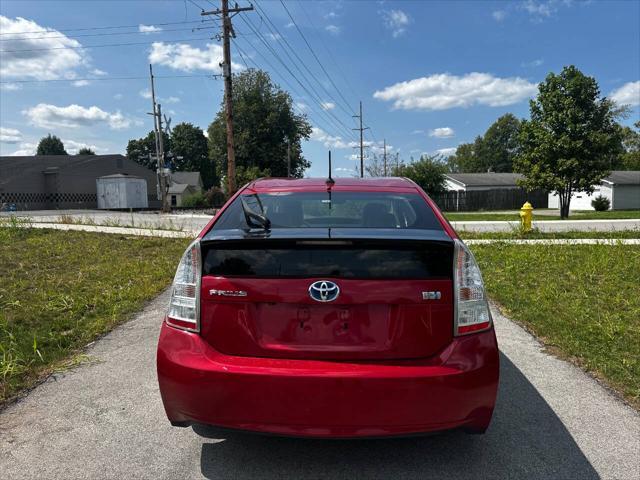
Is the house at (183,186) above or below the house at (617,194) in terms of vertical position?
above

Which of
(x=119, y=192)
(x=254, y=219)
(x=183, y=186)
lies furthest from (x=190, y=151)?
(x=254, y=219)

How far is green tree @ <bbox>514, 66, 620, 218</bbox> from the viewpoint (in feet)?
84.9

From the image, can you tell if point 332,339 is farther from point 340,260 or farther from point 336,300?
point 340,260

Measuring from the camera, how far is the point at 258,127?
56.3m

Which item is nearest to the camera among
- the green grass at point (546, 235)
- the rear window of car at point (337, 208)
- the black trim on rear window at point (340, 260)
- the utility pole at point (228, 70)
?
the black trim on rear window at point (340, 260)

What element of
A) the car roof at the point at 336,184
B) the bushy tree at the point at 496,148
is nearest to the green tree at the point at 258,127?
the car roof at the point at 336,184

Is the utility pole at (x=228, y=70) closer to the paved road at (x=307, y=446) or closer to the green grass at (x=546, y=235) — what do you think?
the green grass at (x=546, y=235)

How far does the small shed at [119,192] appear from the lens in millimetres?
48906

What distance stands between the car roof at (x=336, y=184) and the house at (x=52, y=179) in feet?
167

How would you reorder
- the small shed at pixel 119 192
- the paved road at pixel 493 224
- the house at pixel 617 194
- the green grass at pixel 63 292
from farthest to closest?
the small shed at pixel 119 192
the house at pixel 617 194
the paved road at pixel 493 224
the green grass at pixel 63 292

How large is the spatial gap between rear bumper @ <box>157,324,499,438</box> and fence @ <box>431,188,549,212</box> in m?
42.5

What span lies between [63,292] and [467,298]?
6.15 metres

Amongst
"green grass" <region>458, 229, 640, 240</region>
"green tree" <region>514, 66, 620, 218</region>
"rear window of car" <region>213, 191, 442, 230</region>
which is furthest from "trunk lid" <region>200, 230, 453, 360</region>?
"green tree" <region>514, 66, 620, 218</region>

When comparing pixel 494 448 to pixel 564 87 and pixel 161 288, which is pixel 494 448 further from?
pixel 564 87
